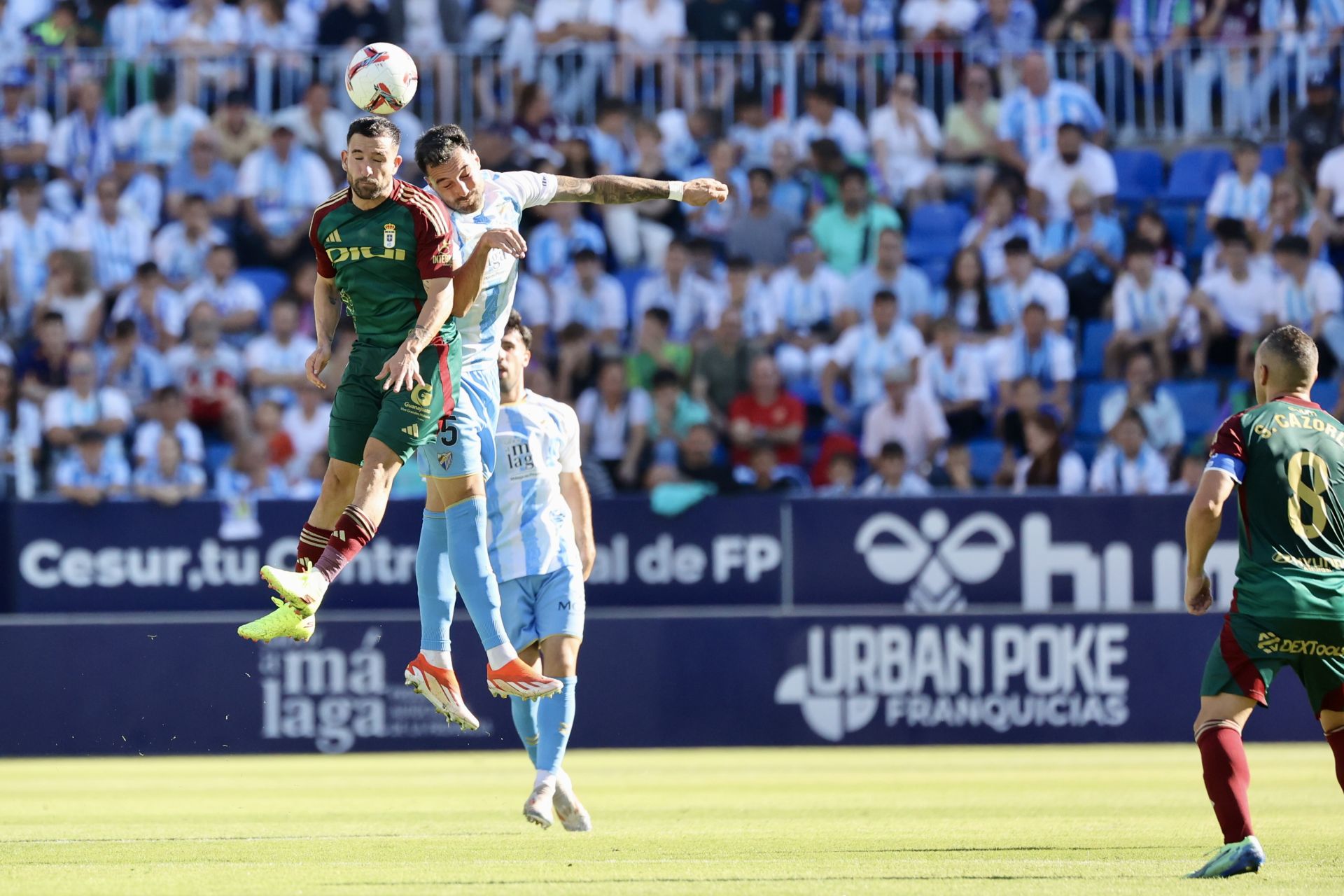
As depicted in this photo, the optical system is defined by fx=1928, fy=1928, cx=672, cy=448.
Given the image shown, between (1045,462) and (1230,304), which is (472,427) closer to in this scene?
(1045,462)

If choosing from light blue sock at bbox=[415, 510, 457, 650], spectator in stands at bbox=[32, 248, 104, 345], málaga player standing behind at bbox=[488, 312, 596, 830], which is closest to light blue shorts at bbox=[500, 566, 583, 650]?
málaga player standing behind at bbox=[488, 312, 596, 830]

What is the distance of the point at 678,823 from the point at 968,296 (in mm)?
8807

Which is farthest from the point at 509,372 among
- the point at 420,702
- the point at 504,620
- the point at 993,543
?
the point at 993,543

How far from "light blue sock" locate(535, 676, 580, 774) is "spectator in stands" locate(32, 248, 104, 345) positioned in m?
9.65

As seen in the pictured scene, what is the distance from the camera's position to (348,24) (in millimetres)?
19734

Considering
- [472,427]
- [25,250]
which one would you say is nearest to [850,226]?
[25,250]

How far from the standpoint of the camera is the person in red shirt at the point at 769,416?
16500 mm

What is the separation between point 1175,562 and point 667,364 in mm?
4645

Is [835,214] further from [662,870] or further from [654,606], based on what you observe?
[662,870]

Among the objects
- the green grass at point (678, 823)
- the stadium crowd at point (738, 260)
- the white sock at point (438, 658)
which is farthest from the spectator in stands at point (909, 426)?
the white sock at point (438, 658)

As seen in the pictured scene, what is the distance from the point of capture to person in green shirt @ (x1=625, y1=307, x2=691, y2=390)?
16.8 m

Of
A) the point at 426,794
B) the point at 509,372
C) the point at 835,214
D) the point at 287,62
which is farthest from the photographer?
the point at 287,62

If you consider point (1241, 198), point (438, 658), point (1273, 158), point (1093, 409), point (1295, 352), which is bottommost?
point (438, 658)

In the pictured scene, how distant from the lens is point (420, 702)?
14.8 m
